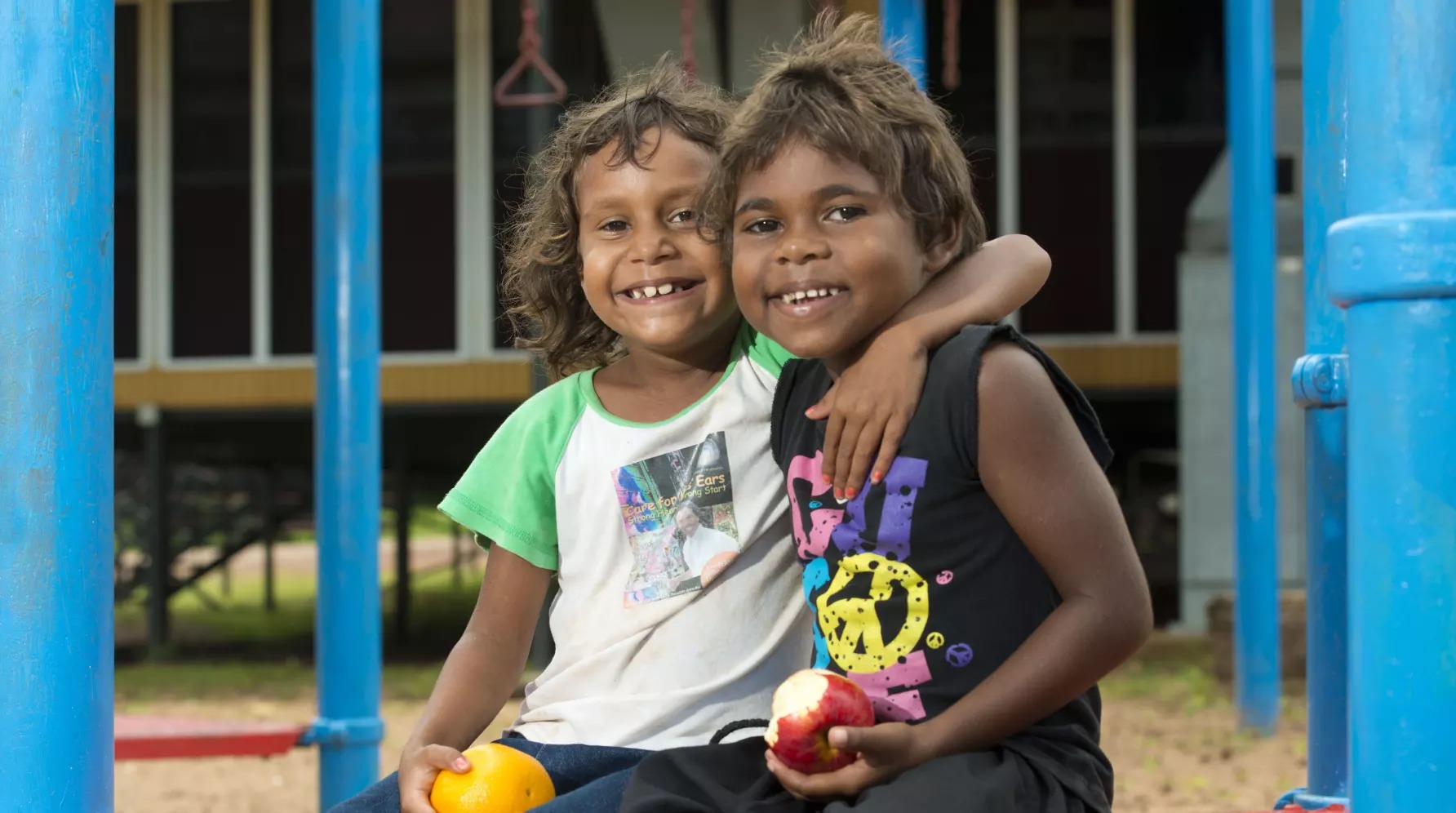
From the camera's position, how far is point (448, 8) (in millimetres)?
11953

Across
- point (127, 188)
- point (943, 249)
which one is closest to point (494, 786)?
point (943, 249)

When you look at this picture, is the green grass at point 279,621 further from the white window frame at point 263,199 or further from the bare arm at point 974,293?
the bare arm at point 974,293

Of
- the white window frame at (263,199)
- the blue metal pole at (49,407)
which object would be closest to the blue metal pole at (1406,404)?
the blue metal pole at (49,407)

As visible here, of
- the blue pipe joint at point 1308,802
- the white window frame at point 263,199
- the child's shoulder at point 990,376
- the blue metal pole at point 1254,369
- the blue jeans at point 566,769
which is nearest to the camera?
the child's shoulder at point 990,376

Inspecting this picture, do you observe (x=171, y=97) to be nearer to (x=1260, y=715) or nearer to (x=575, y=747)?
(x=1260, y=715)

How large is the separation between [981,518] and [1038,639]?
16 centimetres

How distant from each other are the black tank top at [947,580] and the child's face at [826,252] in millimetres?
122

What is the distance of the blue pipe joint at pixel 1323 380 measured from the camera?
273 centimetres

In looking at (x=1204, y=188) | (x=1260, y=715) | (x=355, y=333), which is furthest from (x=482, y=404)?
(x=355, y=333)

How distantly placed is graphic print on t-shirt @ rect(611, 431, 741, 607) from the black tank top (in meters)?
0.33

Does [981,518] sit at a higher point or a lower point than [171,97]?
lower

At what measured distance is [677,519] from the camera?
Answer: 223 centimetres

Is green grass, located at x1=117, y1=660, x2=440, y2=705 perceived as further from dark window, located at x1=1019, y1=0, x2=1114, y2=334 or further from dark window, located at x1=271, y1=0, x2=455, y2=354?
Result: dark window, located at x1=1019, y1=0, x2=1114, y2=334

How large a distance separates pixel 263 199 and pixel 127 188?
1.09 m
